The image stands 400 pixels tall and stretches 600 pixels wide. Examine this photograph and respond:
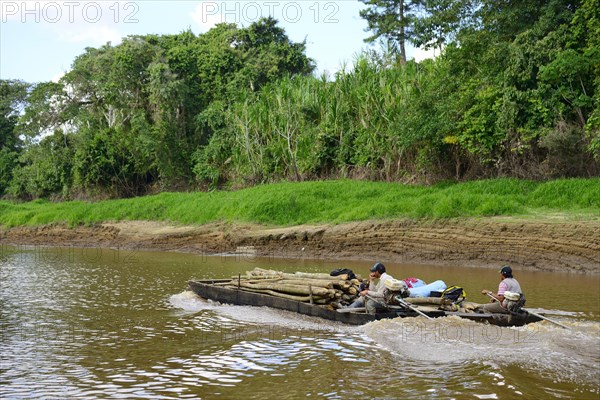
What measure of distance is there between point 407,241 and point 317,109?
40.7 feet

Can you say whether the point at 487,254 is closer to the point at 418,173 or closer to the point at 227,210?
the point at 418,173

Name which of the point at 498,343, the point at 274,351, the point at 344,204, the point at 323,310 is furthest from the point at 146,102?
the point at 498,343

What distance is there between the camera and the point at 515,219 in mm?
18547

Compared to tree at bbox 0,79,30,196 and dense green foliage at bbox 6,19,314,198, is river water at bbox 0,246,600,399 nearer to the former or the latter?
dense green foliage at bbox 6,19,314,198

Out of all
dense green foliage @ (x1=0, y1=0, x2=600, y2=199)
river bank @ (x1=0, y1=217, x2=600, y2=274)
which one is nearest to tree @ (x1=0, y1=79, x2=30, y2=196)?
dense green foliage @ (x1=0, y1=0, x2=600, y2=199)

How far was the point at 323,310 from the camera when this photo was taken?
1163 centimetres

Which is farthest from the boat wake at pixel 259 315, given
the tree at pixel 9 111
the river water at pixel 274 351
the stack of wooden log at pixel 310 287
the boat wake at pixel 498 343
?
the tree at pixel 9 111

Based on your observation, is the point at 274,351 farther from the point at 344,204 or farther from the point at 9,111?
the point at 9,111

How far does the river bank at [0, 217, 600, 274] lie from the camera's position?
17025 mm

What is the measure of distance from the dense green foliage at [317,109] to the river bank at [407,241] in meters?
3.22

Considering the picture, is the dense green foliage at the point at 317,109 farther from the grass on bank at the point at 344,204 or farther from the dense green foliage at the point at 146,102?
the grass on bank at the point at 344,204

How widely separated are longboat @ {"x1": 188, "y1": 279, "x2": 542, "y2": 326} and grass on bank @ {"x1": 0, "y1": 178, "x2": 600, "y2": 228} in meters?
8.02

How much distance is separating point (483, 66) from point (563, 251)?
27.6 feet

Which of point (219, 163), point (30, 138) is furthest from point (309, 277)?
point (30, 138)
